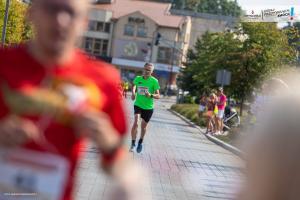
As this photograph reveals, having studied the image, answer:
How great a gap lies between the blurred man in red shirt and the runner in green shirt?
13647mm

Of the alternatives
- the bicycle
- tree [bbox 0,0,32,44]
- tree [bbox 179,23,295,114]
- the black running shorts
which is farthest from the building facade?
the black running shorts

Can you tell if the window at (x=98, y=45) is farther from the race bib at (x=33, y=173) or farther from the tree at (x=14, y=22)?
the race bib at (x=33, y=173)

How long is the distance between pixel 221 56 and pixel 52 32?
4191 centimetres

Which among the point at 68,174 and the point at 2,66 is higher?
the point at 2,66

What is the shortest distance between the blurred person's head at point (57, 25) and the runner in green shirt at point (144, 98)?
13726 millimetres

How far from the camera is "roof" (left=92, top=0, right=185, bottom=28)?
11161 cm

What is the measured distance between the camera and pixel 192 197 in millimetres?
11172

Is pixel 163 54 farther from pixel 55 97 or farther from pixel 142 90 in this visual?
pixel 55 97

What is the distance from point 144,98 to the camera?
55.6ft

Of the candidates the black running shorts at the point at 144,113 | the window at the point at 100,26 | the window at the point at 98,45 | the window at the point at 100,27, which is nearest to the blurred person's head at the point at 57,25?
the black running shorts at the point at 144,113

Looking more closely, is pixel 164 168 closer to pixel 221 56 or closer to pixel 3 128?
pixel 3 128

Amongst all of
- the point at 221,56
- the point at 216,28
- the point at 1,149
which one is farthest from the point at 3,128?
the point at 216,28

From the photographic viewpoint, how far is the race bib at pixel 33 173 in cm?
291

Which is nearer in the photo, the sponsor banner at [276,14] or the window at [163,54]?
the sponsor banner at [276,14]
